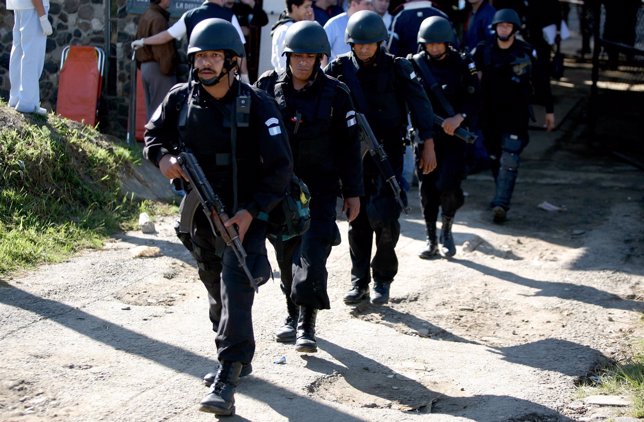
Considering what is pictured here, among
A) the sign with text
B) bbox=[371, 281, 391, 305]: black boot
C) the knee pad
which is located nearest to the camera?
bbox=[371, 281, 391, 305]: black boot

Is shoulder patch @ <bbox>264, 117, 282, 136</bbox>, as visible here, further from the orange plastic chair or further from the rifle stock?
the orange plastic chair

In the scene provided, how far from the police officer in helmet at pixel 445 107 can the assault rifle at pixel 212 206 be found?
12.0 ft

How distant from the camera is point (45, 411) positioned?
5.20 metres

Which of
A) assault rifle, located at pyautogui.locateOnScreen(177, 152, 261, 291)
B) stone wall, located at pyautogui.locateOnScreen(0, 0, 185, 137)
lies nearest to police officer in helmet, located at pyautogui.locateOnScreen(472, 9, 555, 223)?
stone wall, located at pyautogui.locateOnScreen(0, 0, 185, 137)

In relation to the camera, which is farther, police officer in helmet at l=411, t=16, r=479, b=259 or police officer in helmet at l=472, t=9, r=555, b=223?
police officer in helmet at l=472, t=9, r=555, b=223

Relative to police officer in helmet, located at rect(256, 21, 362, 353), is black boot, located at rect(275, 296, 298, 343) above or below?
below

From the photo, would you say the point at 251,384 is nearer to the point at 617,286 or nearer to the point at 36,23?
the point at 617,286

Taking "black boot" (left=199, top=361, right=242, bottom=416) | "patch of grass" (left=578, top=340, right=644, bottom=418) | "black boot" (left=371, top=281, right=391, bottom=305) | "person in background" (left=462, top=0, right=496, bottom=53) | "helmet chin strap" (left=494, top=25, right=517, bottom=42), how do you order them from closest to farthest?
"black boot" (left=199, top=361, right=242, bottom=416)
"patch of grass" (left=578, top=340, right=644, bottom=418)
"black boot" (left=371, top=281, right=391, bottom=305)
"helmet chin strap" (left=494, top=25, right=517, bottom=42)
"person in background" (left=462, top=0, right=496, bottom=53)

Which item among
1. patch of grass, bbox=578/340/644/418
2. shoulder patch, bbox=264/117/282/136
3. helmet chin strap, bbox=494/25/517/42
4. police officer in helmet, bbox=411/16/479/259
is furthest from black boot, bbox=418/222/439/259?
shoulder patch, bbox=264/117/282/136

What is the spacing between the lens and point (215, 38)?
17.4ft

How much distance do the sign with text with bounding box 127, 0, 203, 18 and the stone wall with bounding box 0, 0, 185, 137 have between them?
35 centimetres

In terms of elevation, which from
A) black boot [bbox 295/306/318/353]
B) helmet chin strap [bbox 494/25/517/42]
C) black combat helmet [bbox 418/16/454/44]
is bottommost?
black boot [bbox 295/306/318/353]

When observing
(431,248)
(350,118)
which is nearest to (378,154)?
(350,118)

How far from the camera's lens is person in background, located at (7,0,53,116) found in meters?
9.59
